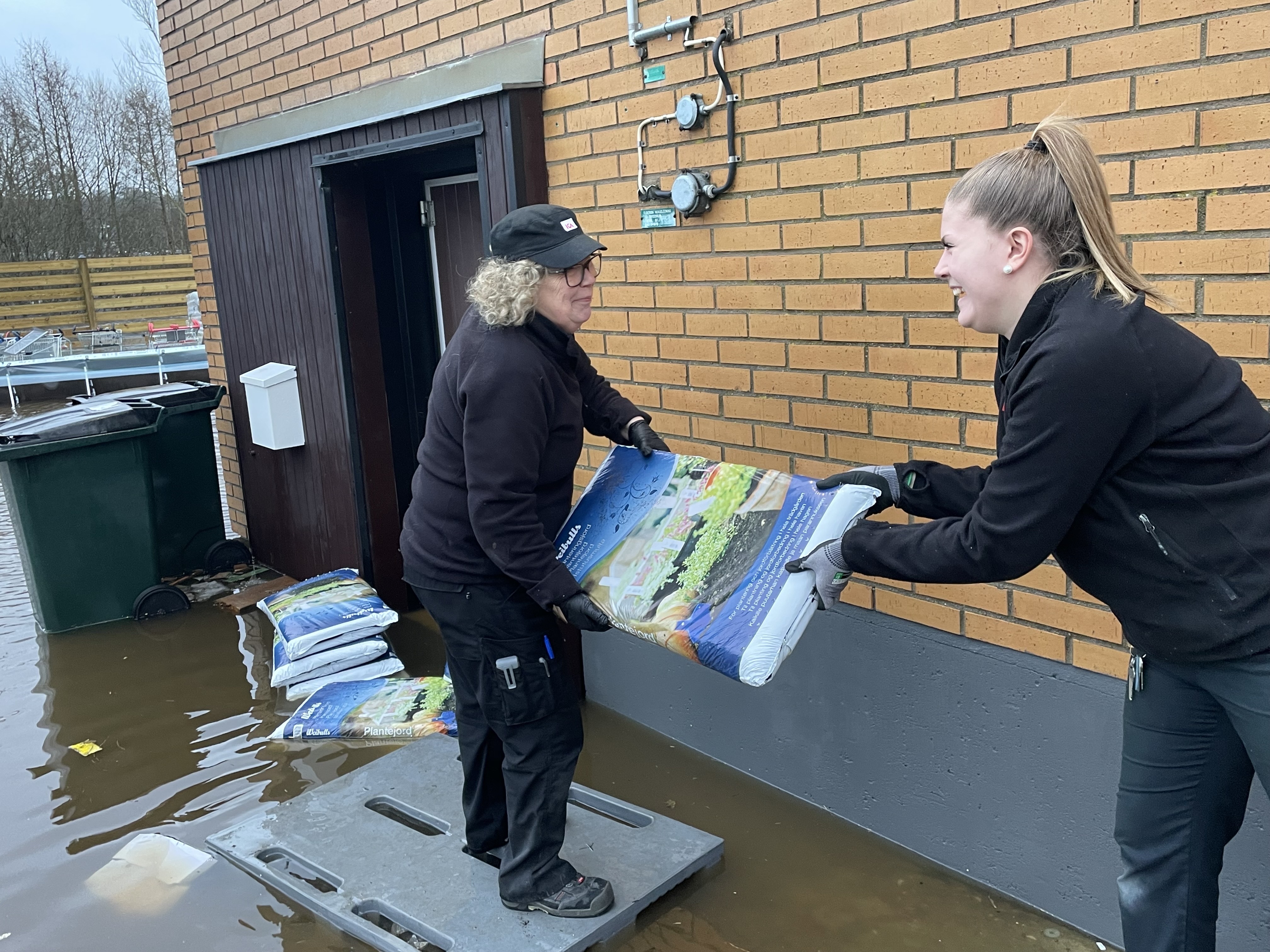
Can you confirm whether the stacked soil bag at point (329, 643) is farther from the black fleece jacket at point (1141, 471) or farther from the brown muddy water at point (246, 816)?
the black fleece jacket at point (1141, 471)

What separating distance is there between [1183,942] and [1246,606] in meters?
0.72

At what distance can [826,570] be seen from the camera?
2.18 meters

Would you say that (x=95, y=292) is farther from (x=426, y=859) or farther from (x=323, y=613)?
(x=426, y=859)

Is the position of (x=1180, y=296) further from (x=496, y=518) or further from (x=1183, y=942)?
(x=496, y=518)

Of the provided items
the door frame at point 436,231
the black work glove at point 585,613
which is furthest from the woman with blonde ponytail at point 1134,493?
the door frame at point 436,231

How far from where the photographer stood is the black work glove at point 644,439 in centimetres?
295

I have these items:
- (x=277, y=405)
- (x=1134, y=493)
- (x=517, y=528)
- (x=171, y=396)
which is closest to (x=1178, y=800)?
(x=1134, y=493)

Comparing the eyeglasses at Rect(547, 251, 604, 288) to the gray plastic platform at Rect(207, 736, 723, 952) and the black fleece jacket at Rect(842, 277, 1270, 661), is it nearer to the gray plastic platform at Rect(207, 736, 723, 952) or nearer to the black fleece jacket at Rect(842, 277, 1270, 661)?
the black fleece jacket at Rect(842, 277, 1270, 661)

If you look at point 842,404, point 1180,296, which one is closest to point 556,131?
point 842,404

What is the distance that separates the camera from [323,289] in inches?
208

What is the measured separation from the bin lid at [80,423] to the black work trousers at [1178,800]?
16.8 ft

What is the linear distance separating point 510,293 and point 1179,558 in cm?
158

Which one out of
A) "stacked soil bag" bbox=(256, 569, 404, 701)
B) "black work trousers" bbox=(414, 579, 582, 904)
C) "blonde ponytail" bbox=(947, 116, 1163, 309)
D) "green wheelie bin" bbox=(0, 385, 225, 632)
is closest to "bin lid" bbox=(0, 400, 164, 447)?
"green wheelie bin" bbox=(0, 385, 225, 632)

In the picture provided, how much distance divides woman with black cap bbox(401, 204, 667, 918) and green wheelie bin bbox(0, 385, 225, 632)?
11.0ft
